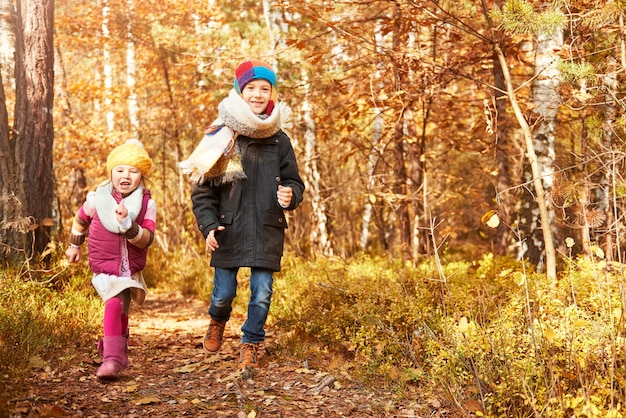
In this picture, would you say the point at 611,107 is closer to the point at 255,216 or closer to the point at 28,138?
the point at 255,216

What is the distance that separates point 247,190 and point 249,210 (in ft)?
0.47

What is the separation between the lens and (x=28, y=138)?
6086 millimetres

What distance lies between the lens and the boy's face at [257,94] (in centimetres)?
431

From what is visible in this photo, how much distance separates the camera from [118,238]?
414cm

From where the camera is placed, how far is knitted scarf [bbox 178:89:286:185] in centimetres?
420

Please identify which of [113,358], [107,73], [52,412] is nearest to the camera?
[52,412]

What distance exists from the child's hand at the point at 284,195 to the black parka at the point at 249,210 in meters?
0.05

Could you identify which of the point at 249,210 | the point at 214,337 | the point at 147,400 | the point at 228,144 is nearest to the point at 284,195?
the point at 249,210

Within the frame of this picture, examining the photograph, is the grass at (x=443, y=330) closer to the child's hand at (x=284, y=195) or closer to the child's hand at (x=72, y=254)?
the child's hand at (x=72, y=254)

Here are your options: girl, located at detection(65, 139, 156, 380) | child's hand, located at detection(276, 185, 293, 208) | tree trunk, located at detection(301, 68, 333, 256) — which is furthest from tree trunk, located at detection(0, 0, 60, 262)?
tree trunk, located at detection(301, 68, 333, 256)

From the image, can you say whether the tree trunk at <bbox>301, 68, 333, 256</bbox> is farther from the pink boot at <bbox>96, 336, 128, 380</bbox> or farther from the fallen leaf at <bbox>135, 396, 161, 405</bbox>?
the fallen leaf at <bbox>135, 396, 161, 405</bbox>

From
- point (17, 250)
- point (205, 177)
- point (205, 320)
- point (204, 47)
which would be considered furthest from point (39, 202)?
point (204, 47)

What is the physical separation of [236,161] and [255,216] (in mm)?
404

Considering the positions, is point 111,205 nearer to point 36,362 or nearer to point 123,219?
point 123,219
